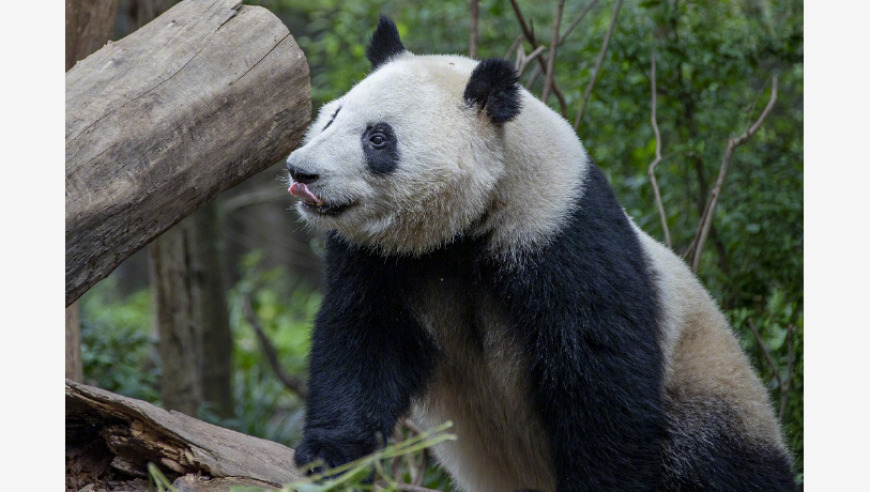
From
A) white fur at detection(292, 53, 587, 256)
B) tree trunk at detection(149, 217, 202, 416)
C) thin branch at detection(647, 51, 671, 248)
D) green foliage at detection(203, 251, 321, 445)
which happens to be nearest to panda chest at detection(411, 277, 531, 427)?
white fur at detection(292, 53, 587, 256)

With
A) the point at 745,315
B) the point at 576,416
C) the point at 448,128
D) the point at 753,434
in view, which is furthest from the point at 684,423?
the point at 745,315

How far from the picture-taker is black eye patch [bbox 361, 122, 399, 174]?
3305 millimetres

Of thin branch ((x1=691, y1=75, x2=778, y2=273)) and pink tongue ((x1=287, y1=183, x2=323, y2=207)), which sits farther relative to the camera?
thin branch ((x1=691, y1=75, x2=778, y2=273))

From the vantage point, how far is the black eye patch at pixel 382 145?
3.30m

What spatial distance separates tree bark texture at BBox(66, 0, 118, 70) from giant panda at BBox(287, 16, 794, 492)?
1.74 meters

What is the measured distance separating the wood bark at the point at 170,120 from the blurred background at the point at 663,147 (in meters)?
1.24

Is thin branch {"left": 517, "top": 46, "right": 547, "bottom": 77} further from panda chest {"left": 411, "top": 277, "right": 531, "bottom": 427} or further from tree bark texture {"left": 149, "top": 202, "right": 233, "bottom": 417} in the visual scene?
tree bark texture {"left": 149, "top": 202, "right": 233, "bottom": 417}

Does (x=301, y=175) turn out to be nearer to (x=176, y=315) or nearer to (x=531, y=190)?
(x=531, y=190)

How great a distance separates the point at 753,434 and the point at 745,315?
2004 millimetres

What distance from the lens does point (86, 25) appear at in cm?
459

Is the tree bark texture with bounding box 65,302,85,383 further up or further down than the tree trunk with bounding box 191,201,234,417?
further up

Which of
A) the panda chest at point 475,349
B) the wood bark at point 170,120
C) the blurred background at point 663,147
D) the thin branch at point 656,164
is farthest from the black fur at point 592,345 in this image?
the blurred background at point 663,147

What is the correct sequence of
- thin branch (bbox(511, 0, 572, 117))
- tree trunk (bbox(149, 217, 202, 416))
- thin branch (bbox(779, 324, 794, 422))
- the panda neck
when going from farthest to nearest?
tree trunk (bbox(149, 217, 202, 416)), thin branch (bbox(779, 324, 794, 422)), thin branch (bbox(511, 0, 572, 117)), the panda neck

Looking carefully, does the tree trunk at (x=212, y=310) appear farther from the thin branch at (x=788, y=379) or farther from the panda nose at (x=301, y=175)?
the thin branch at (x=788, y=379)
